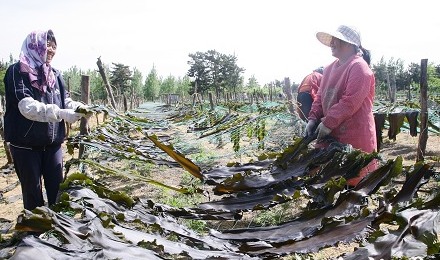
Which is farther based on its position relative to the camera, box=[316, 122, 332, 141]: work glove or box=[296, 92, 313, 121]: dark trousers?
box=[296, 92, 313, 121]: dark trousers

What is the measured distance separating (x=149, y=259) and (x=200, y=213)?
36.6 inches

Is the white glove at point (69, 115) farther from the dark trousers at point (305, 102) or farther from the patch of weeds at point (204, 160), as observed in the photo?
the dark trousers at point (305, 102)

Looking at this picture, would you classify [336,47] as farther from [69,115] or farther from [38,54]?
[38,54]

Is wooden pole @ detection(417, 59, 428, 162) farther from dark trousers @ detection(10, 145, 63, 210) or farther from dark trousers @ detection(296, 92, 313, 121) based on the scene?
dark trousers @ detection(10, 145, 63, 210)

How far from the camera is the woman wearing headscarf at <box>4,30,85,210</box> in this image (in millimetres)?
2455

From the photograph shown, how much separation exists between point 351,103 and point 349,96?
47 millimetres

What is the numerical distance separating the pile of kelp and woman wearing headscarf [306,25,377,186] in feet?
0.65

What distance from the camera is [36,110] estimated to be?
238 centimetres

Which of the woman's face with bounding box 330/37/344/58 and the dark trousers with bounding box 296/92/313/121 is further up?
the woman's face with bounding box 330/37/344/58

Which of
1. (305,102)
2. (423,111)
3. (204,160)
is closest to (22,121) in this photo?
(204,160)

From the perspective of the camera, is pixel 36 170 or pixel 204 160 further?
pixel 204 160

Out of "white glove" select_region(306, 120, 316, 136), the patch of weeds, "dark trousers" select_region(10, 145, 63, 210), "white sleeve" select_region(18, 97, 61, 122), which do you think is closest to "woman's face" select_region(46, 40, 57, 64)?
"white sleeve" select_region(18, 97, 61, 122)

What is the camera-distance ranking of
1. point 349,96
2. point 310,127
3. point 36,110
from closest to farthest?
point 36,110 → point 349,96 → point 310,127

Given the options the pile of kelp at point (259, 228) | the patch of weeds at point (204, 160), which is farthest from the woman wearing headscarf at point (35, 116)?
the patch of weeds at point (204, 160)
